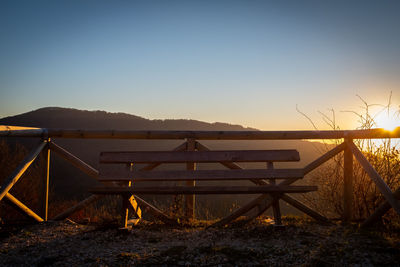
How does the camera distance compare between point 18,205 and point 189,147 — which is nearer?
→ point 18,205

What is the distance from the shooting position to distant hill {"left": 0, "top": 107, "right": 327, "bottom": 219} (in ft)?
94.7

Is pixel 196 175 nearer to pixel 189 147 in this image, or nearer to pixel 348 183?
pixel 189 147

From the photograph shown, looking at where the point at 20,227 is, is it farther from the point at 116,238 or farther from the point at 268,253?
the point at 268,253

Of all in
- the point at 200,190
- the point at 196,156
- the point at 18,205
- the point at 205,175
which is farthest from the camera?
the point at 18,205

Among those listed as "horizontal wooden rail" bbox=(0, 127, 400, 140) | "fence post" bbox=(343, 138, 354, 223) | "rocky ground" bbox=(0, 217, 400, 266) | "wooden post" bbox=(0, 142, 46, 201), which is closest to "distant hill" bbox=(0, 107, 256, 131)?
"horizontal wooden rail" bbox=(0, 127, 400, 140)

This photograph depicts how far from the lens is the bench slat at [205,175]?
3.39m

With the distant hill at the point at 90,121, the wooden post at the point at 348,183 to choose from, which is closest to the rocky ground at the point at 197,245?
the wooden post at the point at 348,183

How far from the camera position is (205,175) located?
3418 mm

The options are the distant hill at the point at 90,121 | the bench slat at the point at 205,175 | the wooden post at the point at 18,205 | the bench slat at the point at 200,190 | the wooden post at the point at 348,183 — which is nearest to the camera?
the bench slat at the point at 200,190

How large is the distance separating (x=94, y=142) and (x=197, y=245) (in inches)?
1498

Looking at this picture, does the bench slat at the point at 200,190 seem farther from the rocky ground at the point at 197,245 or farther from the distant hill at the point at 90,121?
the distant hill at the point at 90,121

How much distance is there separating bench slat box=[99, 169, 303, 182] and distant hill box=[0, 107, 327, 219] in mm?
22623

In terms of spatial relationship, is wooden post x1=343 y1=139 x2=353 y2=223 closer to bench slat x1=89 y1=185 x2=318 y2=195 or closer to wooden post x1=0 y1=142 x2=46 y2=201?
bench slat x1=89 y1=185 x2=318 y2=195

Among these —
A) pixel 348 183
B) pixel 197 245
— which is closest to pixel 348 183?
pixel 348 183
